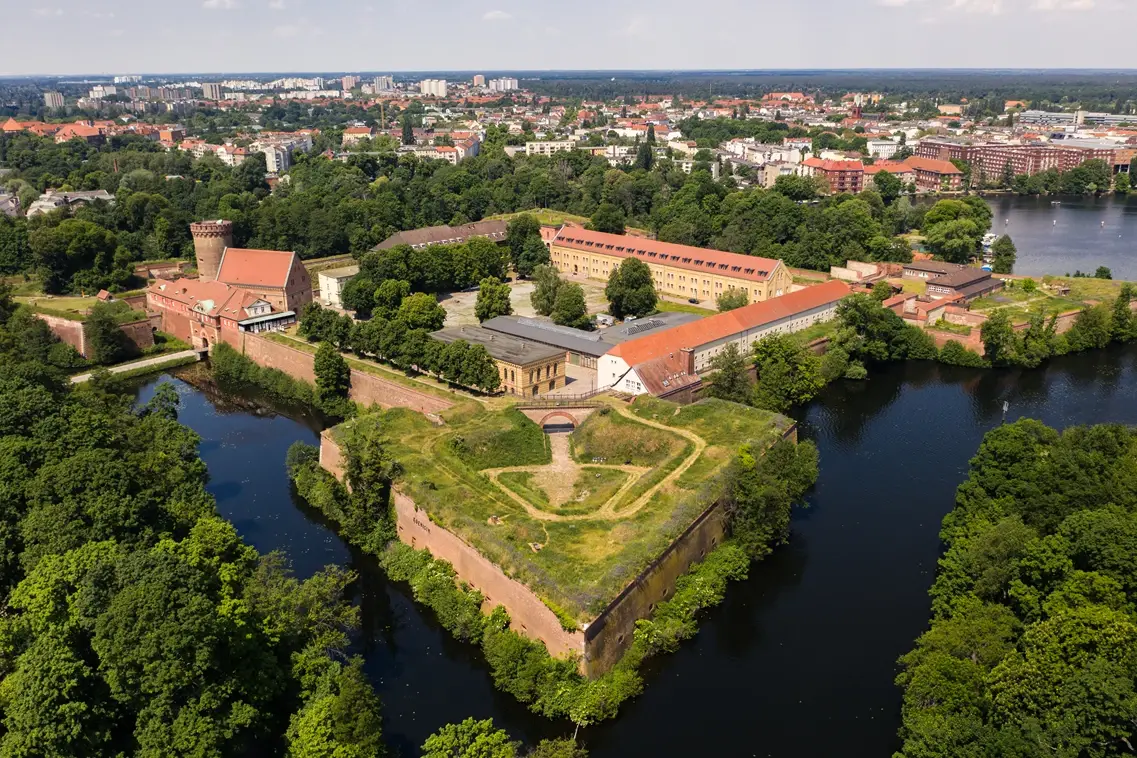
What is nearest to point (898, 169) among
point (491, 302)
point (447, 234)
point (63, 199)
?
point (447, 234)

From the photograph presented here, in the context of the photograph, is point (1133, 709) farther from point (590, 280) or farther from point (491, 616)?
point (590, 280)

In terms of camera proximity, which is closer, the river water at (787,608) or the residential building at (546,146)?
the river water at (787,608)

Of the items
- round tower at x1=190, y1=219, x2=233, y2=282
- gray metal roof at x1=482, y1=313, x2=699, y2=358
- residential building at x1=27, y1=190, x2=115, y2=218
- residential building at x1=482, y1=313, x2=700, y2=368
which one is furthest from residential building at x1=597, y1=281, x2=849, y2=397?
residential building at x1=27, y1=190, x2=115, y2=218

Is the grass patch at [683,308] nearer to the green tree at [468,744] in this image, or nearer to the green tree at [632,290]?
the green tree at [632,290]

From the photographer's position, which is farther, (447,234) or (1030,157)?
(1030,157)

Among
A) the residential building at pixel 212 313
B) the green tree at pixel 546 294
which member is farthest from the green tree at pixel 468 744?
the residential building at pixel 212 313

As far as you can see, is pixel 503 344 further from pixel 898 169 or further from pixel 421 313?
pixel 898 169

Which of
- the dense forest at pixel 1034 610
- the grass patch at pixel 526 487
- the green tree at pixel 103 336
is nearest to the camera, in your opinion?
the dense forest at pixel 1034 610
